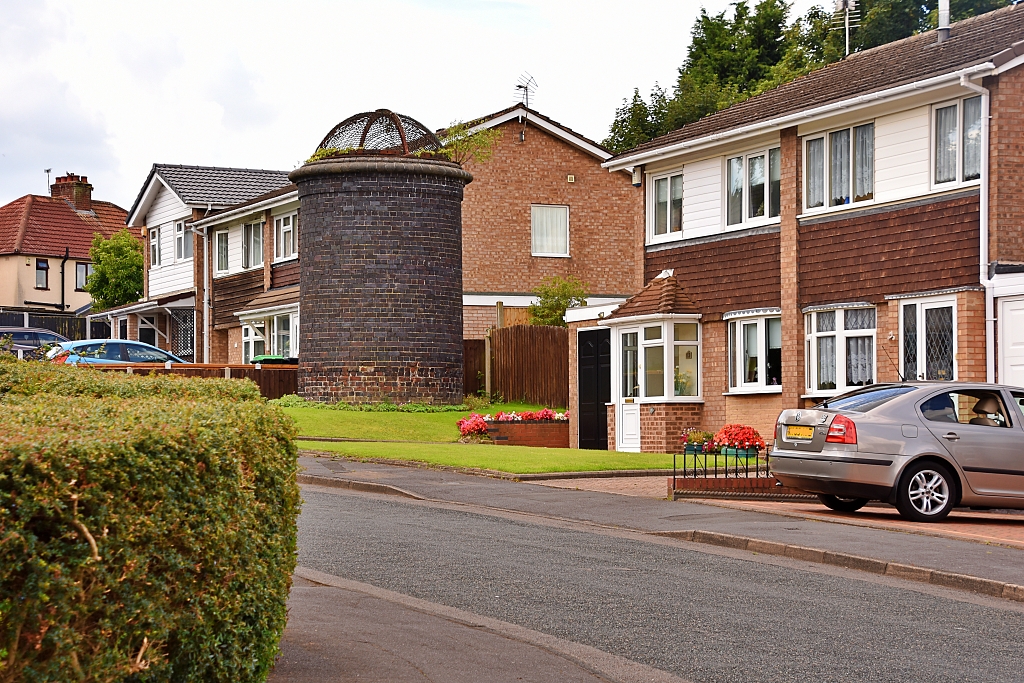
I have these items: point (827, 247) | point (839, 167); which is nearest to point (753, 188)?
point (839, 167)

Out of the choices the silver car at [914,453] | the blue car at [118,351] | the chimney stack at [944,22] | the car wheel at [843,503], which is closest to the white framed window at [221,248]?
the blue car at [118,351]

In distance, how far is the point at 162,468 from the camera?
183 inches

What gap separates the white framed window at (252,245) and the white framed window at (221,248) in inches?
72.0

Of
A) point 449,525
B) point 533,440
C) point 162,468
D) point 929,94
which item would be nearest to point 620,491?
point 449,525

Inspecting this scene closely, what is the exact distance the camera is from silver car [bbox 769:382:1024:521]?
15438 millimetres

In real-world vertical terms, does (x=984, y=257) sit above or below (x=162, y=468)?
above

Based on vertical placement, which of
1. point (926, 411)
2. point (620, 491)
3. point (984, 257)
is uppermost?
point (984, 257)

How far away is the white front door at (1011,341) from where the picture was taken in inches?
806

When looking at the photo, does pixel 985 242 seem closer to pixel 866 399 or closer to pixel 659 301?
pixel 866 399

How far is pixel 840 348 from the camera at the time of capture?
24.0 metres

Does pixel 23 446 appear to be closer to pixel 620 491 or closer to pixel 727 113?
pixel 620 491

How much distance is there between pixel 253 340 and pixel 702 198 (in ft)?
66.7

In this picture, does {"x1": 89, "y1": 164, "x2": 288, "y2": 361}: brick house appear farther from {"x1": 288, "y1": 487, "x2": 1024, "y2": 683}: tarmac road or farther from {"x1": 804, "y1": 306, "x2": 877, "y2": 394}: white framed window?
{"x1": 288, "y1": 487, "x2": 1024, "y2": 683}: tarmac road

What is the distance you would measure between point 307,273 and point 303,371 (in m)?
2.44
